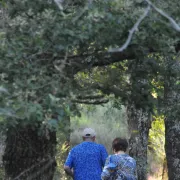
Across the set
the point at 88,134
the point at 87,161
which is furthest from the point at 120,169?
the point at 88,134

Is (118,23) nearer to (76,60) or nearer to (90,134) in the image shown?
(76,60)

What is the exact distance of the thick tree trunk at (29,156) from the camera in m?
8.90

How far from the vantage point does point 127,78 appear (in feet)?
26.5

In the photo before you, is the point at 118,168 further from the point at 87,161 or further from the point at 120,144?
the point at 87,161

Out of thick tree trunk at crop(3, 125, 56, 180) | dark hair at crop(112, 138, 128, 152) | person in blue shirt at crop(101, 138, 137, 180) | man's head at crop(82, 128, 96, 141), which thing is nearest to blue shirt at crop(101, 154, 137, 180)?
person in blue shirt at crop(101, 138, 137, 180)

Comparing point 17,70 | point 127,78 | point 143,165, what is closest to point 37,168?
point 127,78

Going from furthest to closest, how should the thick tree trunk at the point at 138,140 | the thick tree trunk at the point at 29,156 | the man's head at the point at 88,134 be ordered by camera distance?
the thick tree trunk at the point at 138,140 < the man's head at the point at 88,134 < the thick tree trunk at the point at 29,156

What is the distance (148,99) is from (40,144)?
1890 millimetres

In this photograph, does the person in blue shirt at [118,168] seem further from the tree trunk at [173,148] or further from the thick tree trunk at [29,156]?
the tree trunk at [173,148]

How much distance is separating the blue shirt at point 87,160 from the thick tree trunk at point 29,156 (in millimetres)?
524

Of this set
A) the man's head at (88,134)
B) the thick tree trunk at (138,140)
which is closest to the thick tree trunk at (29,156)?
the man's head at (88,134)

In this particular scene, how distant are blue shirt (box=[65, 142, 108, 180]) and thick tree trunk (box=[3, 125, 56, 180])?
52cm

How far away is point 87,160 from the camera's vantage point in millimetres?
9531

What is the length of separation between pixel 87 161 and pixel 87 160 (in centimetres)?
1
